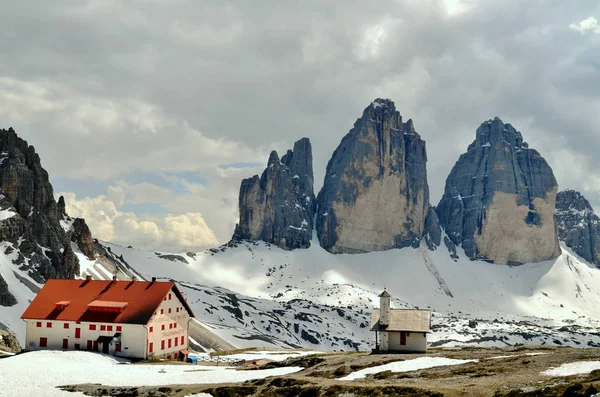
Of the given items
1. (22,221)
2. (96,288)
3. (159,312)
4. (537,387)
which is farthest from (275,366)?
(22,221)

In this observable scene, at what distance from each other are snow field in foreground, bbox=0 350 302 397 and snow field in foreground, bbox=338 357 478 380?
8965 millimetres

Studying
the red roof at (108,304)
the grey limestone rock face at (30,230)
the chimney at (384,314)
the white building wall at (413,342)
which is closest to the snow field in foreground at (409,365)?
the white building wall at (413,342)

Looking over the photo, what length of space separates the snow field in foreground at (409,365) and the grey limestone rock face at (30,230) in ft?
422

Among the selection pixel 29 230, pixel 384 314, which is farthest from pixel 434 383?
pixel 29 230

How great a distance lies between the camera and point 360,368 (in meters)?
65.8

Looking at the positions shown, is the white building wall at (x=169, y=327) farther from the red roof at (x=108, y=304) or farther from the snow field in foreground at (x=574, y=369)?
the snow field in foreground at (x=574, y=369)

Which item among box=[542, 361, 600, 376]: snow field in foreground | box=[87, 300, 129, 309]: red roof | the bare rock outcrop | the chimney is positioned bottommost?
box=[542, 361, 600, 376]: snow field in foreground

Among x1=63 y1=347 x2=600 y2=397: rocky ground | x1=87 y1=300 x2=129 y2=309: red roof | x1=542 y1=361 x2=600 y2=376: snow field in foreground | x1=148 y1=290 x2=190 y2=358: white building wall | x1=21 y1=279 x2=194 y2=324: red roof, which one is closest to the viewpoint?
x1=63 y1=347 x2=600 y2=397: rocky ground

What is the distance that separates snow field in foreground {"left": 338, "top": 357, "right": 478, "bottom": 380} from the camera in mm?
62125

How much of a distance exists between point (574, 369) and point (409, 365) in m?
18.4

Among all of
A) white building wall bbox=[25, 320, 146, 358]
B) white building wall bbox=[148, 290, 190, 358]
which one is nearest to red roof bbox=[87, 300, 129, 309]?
white building wall bbox=[25, 320, 146, 358]

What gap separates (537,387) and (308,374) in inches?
1043

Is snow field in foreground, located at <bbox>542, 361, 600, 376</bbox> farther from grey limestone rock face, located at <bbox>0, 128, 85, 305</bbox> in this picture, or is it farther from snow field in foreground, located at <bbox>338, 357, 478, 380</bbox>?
grey limestone rock face, located at <bbox>0, 128, 85, 305</bbox>

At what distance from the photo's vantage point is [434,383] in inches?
2005
